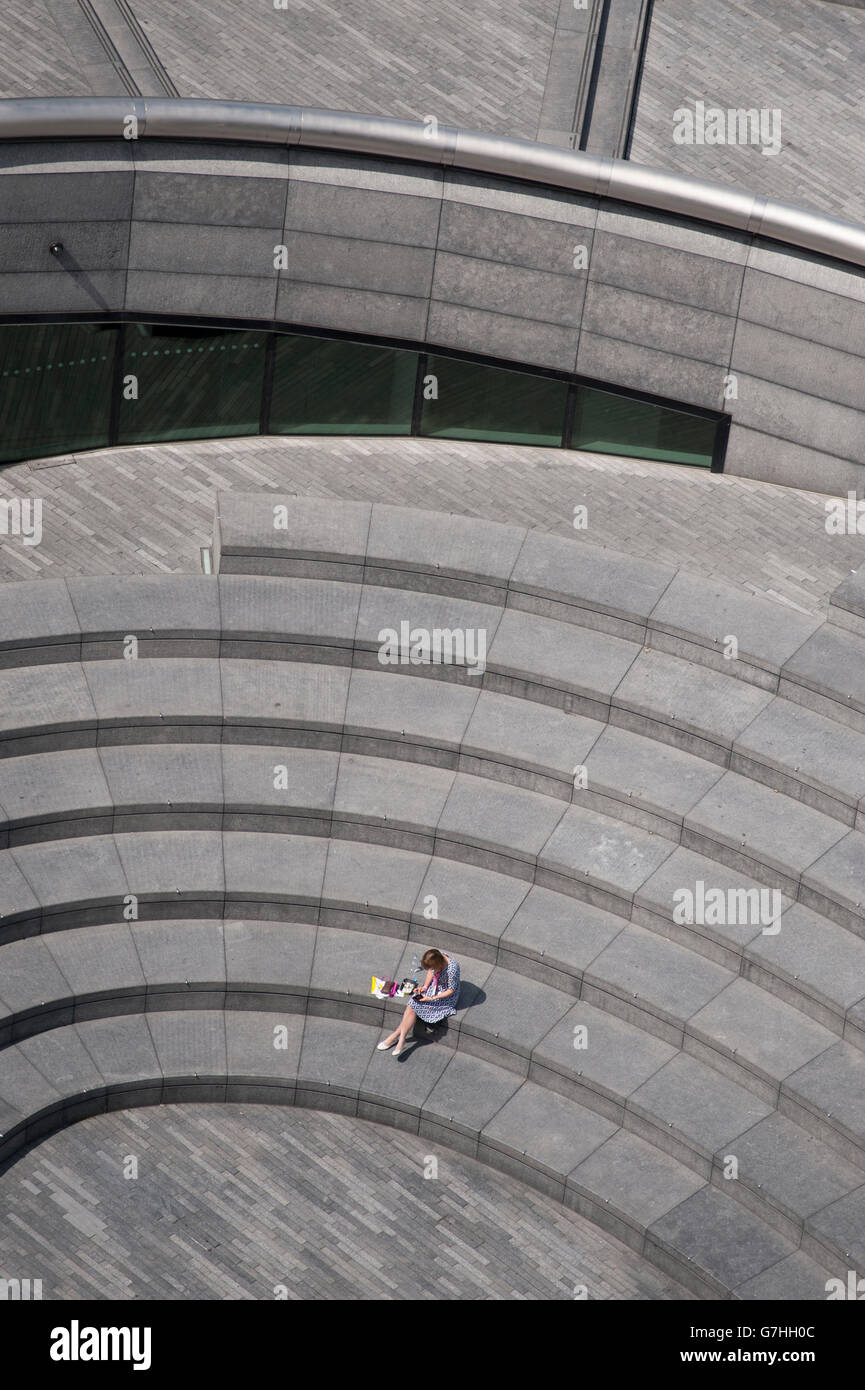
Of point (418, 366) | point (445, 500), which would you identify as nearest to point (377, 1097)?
point (445, 500)

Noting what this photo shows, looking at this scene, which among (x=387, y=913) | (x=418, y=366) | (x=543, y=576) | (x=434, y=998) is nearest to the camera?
(x=434, y=998)

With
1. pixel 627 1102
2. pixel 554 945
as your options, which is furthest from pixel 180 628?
pixel 627 1102

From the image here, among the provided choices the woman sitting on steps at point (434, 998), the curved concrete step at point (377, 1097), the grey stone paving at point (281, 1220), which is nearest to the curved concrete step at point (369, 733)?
the woman sitting on steps at point (434, 998)

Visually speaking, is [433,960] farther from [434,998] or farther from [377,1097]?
[377,1097]

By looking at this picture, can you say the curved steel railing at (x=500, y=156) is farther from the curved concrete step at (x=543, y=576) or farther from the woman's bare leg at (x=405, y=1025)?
the woman's bare leg at (x=405, y=1025)

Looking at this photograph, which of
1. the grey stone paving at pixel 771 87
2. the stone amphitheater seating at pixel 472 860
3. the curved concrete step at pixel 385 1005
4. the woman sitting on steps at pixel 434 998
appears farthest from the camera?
the grey stone paving at pixel 771 87

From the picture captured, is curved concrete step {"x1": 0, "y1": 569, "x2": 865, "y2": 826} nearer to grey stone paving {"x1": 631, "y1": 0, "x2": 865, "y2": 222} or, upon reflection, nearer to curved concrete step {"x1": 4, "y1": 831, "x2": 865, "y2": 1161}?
curved concrete step {"x1": 4, "y1": 831, "x2": 865, "y2": 1161}

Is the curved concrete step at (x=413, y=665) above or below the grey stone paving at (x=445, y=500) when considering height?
below
